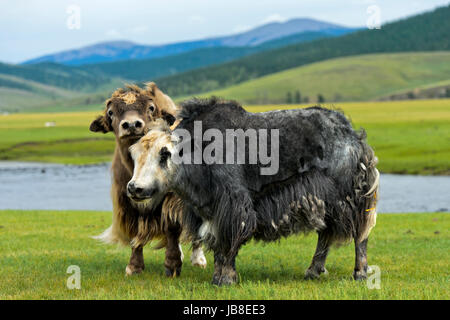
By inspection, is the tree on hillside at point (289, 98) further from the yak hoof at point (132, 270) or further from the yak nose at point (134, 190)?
the yak nose at point (134, 190)

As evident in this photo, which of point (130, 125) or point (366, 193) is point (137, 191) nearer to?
point (130, 125)

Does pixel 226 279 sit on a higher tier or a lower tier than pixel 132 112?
lower

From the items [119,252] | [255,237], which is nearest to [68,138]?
[119,252]

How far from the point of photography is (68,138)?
67.3 meters

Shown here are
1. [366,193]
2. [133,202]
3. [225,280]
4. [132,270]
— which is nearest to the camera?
[225,280]

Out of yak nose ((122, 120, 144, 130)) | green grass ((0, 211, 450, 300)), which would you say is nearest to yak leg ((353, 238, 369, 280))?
green grass ((0, 211, 450, 300))

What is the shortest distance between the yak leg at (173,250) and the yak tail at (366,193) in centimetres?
248

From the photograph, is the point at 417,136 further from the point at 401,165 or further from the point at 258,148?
the point at 258,148

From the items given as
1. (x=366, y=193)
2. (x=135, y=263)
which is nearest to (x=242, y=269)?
(x=135, y=263)

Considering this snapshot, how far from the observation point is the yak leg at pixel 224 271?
723 cm

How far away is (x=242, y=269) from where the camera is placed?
9.02 m

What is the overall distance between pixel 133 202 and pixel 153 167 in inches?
77.4

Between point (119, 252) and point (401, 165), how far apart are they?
101ft

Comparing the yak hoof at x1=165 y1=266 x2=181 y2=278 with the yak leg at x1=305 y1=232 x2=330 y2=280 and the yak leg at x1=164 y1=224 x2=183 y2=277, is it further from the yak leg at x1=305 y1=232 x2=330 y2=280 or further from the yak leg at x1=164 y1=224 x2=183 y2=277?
the yak leg at x1=305 y1=232 x2=330 y2=280
